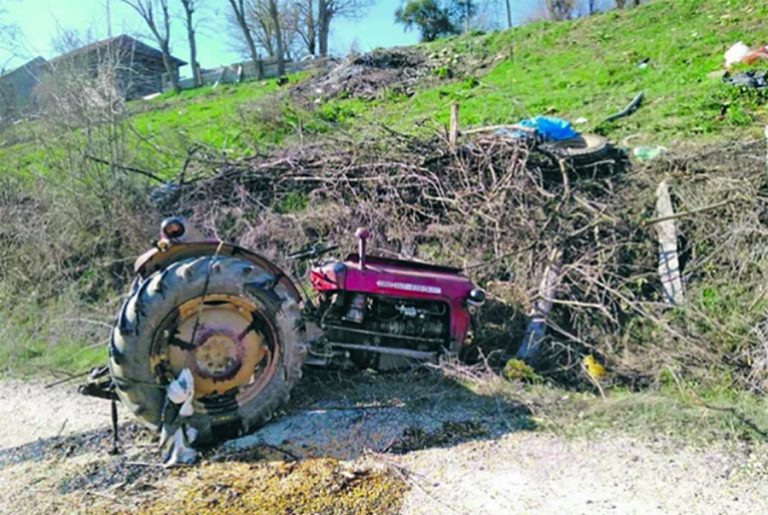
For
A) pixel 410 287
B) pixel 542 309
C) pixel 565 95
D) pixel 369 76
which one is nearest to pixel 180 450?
pixel 410 287

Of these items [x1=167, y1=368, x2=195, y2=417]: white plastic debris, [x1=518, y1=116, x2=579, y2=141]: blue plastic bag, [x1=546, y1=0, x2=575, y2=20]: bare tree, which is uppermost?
[x1=546, y1=0, x2=575, y2=20]: bare tree

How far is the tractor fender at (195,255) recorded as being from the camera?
14.3 feet

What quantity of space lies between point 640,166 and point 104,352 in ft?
20.6

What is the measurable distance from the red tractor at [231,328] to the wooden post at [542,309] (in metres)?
1.51

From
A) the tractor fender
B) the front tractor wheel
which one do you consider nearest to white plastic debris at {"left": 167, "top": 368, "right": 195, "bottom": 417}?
the front tractor wheel

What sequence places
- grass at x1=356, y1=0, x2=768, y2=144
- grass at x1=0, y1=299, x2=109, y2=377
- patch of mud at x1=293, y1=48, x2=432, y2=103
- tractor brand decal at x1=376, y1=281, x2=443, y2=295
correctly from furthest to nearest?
patch of mud at x1=293, y1=48, x2=432, y2=103 < grass at x1=356, y1=0, x2=768, y2=144 < grass at x1=0, y1=299, x2=109, y2=377 < tractor brand decal at x1=376, y1=281, x2=443, y2=295

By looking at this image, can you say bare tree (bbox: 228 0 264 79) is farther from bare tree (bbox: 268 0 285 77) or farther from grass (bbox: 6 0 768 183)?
grass (bbox: 6 0 768 183)

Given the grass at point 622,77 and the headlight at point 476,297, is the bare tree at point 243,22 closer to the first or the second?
the grass at point 622,77

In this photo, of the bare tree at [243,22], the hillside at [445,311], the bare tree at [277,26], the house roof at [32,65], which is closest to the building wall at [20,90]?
the house roof at [32,65]

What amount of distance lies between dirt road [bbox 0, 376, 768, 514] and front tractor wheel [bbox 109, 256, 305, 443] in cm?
24

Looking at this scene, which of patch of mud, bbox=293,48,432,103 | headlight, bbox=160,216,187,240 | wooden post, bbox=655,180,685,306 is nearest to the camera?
headlight, bbox=160,216,187,240

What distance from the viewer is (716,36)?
13477 mm

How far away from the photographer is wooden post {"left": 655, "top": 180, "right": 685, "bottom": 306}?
20.0 ft

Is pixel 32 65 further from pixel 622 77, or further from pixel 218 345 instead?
pixel 622 77
